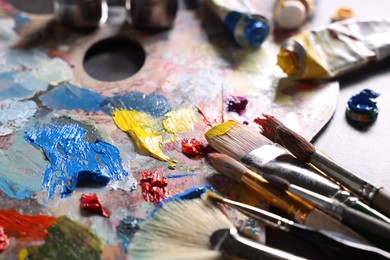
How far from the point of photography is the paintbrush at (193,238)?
81cm

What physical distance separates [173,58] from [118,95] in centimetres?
20

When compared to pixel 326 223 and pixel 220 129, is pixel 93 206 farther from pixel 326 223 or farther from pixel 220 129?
pixel 326 223

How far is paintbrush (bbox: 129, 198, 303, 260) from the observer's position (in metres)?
0.81

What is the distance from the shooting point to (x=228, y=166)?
3.10ft

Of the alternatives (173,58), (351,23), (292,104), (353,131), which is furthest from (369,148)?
(173,58)

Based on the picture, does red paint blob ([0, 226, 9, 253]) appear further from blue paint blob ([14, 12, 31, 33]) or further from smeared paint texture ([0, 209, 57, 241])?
blue paint blob ([14, 12, 31, 33])

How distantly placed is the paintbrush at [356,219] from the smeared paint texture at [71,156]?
0.35 metres

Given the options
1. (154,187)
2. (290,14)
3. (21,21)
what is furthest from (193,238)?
(21,21)

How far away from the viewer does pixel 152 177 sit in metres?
0.98

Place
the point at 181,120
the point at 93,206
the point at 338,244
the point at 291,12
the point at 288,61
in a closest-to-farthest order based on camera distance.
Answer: the point at 338,244
the point at 93,206
the point at 181,120
the point at 288,61
the point at 291,12

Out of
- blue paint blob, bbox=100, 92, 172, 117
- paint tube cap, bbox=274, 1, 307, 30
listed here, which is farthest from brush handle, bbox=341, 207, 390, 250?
paint tube cap, bbox=274, 1, 307, 30

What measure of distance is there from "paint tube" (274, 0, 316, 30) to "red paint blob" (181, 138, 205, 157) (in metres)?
0.51

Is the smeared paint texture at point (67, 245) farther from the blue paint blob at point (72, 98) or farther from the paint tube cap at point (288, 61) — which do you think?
the paint tube cap at point (288, 61)

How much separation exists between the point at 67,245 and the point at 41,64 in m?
0.56
